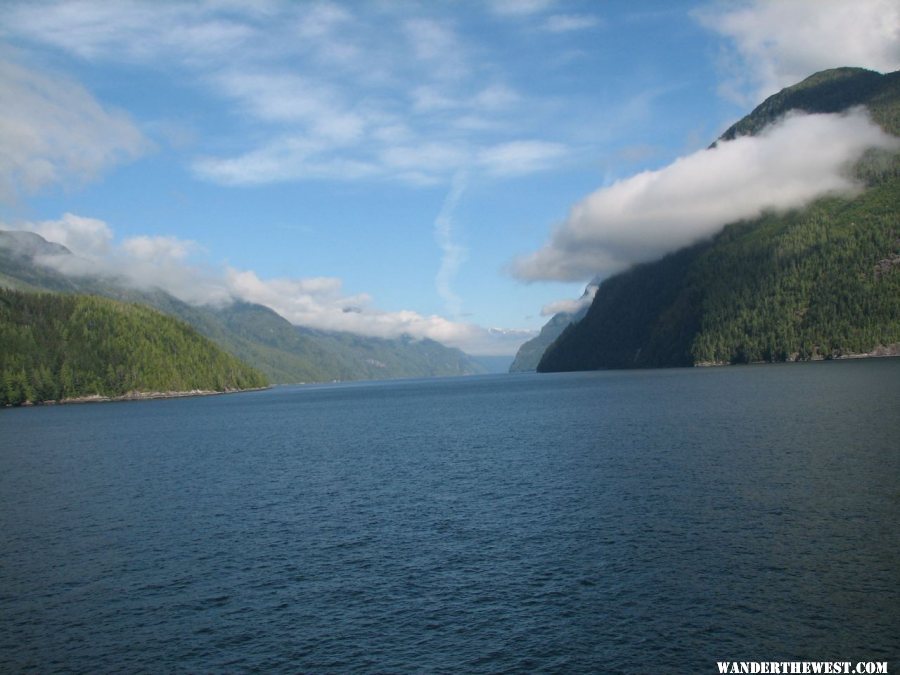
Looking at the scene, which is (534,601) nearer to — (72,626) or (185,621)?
(185,621)

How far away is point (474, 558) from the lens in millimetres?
47375

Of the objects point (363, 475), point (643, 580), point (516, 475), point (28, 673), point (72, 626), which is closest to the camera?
point (28, 673)

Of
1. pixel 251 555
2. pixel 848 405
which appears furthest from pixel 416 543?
pixel 848 405

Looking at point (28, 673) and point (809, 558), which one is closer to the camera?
point (28, 673)

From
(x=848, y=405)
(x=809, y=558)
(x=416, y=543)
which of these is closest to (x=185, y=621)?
(x=416, y=543)

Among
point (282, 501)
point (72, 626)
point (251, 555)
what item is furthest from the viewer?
point (282, 501)

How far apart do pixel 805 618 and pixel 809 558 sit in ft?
31.9

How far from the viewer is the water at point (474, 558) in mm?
33906

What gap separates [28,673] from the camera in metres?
32.9

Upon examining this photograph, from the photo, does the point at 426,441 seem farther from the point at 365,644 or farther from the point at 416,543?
the point at 365,644

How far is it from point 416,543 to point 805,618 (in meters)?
28.3

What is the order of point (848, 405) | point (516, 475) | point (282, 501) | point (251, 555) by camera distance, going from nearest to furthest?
1. point (251, 555)
2. point (282, 501)
3. point (516, 475)
4. point (848, 405)

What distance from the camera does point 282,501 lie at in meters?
70.9

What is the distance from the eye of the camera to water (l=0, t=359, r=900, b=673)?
3391 centimetres
